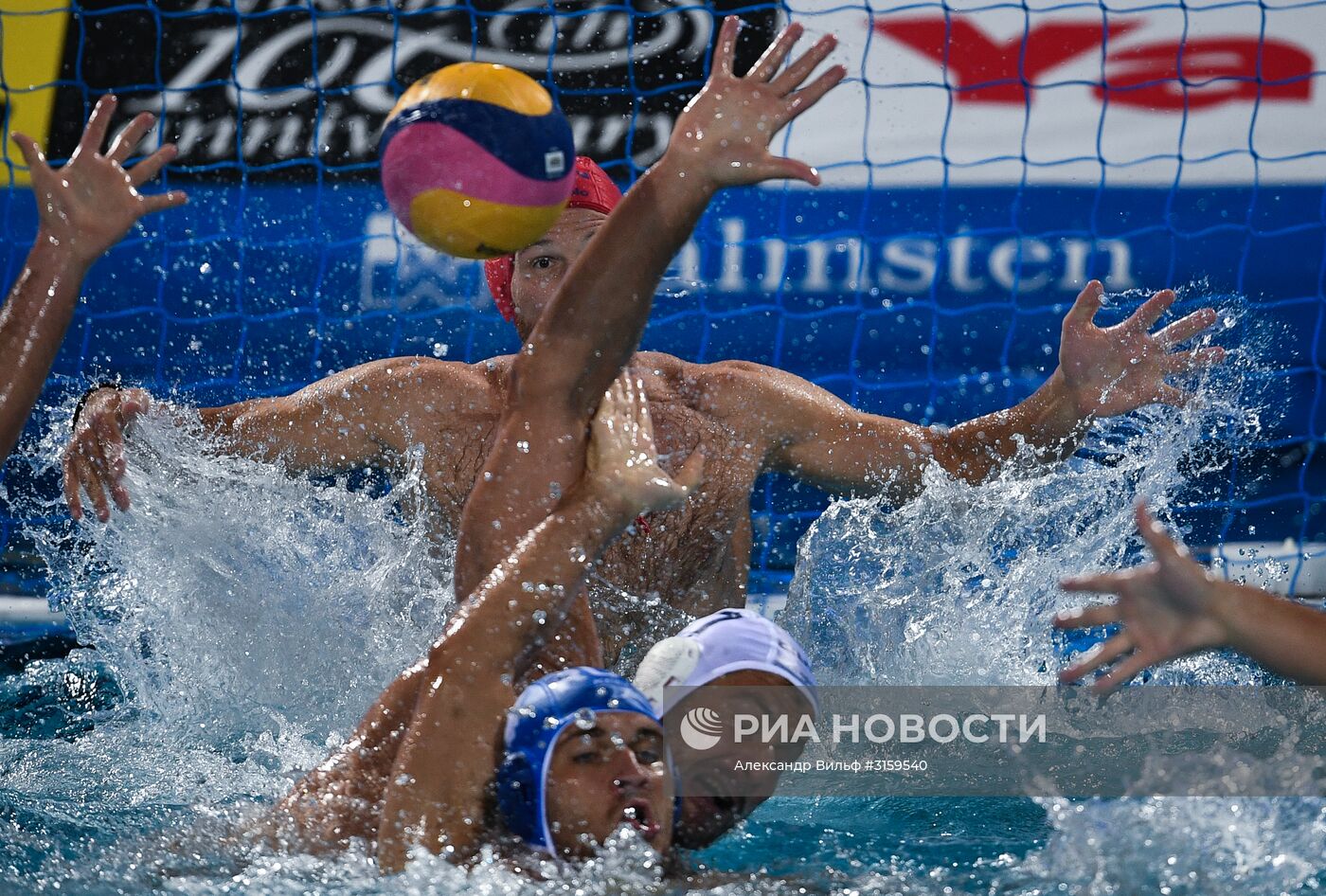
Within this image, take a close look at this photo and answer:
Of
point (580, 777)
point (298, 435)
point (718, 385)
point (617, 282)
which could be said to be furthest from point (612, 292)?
point (298, 435)

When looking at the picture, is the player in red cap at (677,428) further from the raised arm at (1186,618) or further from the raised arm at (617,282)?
the raised arm at (1186,618)

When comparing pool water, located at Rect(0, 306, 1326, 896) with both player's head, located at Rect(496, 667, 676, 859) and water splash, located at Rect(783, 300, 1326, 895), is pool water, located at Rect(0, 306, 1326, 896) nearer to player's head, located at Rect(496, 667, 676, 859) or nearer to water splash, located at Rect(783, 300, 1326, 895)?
water splash, located at Rect(783, 300, 1326, 895)

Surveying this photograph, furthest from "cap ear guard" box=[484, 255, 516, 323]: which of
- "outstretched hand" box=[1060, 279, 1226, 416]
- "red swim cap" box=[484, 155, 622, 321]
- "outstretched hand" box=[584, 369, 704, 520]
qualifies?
"outstretched hand" box=[1060, 279, 1226, 416]

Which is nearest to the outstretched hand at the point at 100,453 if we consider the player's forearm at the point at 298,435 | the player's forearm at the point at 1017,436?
the player's forearm at the point at 298,435

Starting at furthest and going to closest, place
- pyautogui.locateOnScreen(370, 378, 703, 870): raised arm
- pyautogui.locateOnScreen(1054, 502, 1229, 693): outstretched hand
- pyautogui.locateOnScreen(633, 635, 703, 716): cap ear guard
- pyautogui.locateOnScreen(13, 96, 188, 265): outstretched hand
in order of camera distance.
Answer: pyautogui.locateOnScreen(13, 96, 188, 265): outstretched hand → pyautogui.locateOnScreen(633, 635, 703, 716): cap ear guard → pyautogui.locateOnScreen(370, 378, 703, 870): raised arm → pyautogui.locateOnScreen(1054, 502, 1229, 693): outstretched hand

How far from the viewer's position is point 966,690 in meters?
3.01

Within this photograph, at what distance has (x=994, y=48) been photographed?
4363 millimetres

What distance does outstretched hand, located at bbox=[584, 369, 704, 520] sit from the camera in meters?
2.03

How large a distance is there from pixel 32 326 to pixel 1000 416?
71.5 inches

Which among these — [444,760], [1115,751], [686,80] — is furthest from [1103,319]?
[444,760]

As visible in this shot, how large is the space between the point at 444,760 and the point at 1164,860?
3.17ft

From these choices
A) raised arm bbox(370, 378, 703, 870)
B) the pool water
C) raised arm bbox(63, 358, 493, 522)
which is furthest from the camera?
raised arm bbox(63, 358, 493, 522)

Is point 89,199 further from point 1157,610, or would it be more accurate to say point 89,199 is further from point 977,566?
point 977,566

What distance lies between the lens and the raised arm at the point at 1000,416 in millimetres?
2859
